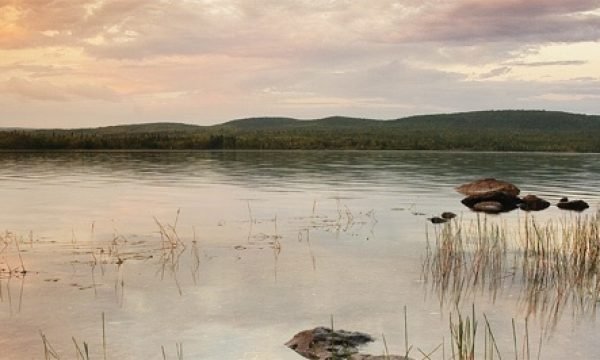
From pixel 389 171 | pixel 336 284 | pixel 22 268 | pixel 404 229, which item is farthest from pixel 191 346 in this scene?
pixel 389 171

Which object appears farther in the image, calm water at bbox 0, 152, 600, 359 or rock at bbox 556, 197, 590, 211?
rock at bbox 556, 197, 590, 211

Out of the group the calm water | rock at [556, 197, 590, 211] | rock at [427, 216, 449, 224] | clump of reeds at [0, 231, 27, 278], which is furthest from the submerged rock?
clump of reeds at [0, 231, 27, 278]

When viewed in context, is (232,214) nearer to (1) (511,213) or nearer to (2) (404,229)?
(2) (404,229)

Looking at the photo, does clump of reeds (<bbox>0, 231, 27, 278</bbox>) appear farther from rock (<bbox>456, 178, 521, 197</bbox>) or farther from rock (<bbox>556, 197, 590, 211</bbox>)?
Answer: rock (<bbox>556, 197, 590, 211</bbox>)

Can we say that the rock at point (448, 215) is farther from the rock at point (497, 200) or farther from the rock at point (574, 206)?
the rock at point (574, 206)

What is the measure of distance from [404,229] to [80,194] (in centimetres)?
1860

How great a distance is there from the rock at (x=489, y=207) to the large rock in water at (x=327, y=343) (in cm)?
2053

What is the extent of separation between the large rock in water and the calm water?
0.75 feet

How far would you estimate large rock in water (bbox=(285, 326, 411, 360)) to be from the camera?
10156 mm

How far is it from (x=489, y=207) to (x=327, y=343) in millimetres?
22206

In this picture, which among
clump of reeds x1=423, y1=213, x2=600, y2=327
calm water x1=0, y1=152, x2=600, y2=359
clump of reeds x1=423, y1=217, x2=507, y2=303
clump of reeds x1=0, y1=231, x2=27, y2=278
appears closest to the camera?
calm water x1=0, y1=152, x2=600, y2=359

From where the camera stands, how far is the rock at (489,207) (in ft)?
101

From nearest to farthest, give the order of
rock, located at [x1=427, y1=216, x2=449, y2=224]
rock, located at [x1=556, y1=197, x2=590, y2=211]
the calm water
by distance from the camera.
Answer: the calm water
rock, located at [x1=427, y1=216, x2=449, y2=224]
rock, located at [x1=556, y1=197, x2=590, y2=211]

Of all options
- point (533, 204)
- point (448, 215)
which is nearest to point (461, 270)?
point (448, 215)
